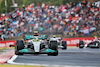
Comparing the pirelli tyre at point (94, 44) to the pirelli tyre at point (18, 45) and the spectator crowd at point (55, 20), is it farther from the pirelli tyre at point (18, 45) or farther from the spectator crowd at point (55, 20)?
the pirelli tyre at point (18, 45)

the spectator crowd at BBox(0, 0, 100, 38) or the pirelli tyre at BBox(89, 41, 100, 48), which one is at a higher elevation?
the spectator crowd at BBox(0, 0, 100, 38)

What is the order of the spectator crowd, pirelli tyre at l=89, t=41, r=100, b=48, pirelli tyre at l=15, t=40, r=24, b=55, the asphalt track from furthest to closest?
the spectator crowd
pirelli tyre at l=89, t=41, r=100, b=48
pirelli tyre at l=15, t=40, r=24, b=55
the asphalt track

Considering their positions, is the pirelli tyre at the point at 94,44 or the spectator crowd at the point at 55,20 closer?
the pirelli tyre at the point at 94,44

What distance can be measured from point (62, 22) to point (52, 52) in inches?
728

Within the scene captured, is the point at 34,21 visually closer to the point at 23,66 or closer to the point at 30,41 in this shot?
the point at 30,41

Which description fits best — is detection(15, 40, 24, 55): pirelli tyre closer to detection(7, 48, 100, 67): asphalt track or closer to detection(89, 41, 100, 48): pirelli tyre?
detection(7, 48, 100, 67): asphalt track

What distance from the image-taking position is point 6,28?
34938mm

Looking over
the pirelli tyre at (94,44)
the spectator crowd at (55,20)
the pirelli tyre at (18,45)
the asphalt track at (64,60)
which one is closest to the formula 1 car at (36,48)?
the pirelli tyre at (18,45)

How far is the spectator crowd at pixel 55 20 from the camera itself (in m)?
31.1

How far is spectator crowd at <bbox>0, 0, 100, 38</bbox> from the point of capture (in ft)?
102

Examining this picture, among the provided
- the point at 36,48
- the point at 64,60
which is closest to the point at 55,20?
the point at 36,48

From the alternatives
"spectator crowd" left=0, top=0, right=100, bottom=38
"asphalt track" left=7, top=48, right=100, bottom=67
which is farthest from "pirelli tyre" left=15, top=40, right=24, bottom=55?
"spectator crowd" left=0, top=0, right=100, bottom=38

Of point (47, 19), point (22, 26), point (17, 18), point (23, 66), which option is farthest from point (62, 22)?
point (23, 66)

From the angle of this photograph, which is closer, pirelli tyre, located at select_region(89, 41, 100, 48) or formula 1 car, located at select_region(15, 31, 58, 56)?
formula 1 car, located at select_region(15, 31, 58, 56)
